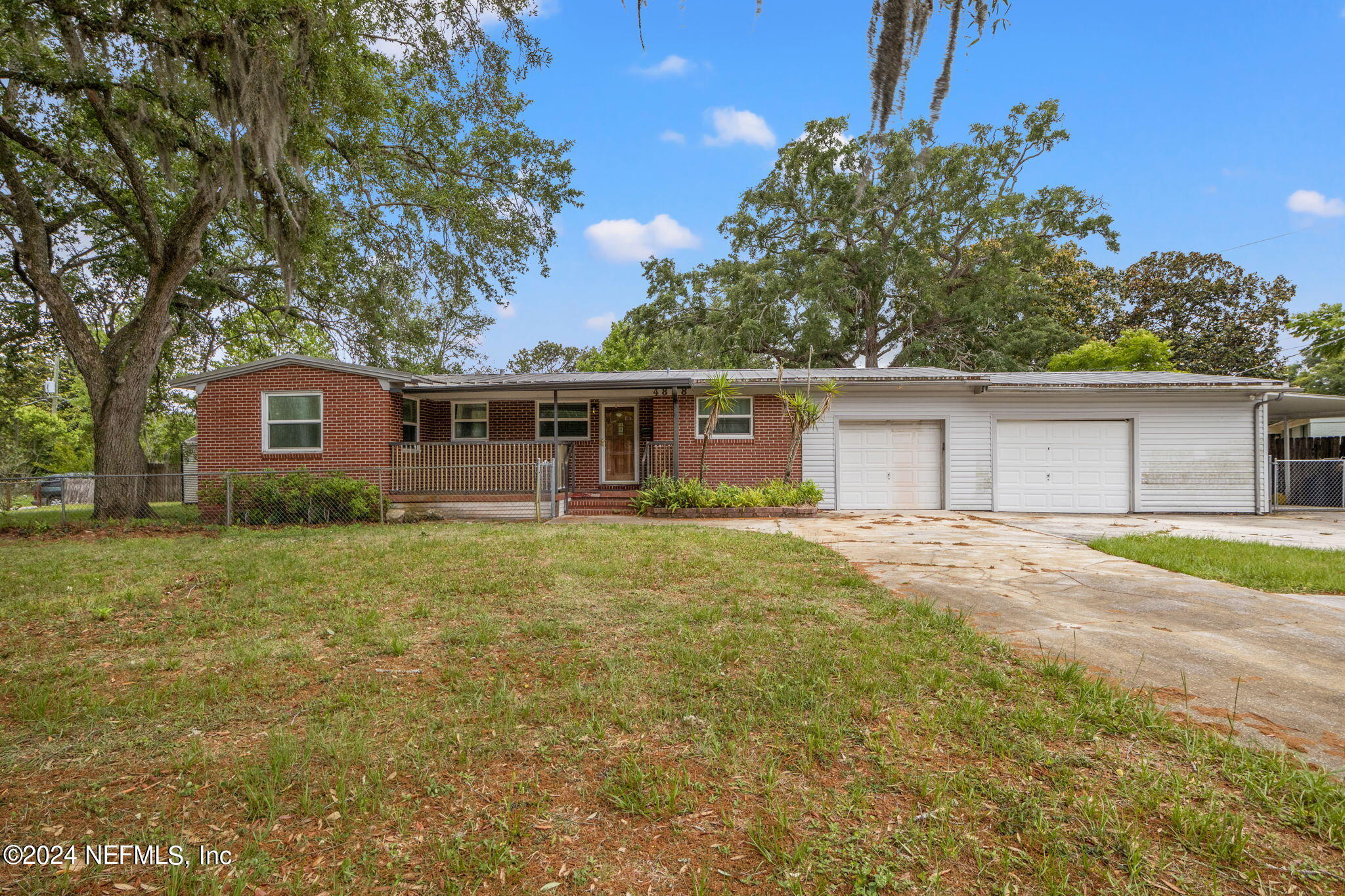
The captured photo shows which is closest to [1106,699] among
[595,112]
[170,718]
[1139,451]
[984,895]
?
[984,895]

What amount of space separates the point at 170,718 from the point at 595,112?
7.54 meters

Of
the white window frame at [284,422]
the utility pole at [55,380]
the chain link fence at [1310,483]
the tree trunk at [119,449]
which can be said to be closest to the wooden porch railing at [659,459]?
the white window frame at [284,422]

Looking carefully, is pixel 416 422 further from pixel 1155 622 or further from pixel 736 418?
pixel 1155 622

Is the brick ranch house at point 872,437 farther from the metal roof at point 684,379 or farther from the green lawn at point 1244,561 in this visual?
the green lawn at point 1244,561

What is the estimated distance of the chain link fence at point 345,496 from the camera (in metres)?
10.8

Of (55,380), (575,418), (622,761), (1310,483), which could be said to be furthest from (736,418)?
(55,380)

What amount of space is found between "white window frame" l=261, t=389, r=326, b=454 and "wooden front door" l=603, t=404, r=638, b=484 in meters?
6.06

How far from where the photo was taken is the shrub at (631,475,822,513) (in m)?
11.4

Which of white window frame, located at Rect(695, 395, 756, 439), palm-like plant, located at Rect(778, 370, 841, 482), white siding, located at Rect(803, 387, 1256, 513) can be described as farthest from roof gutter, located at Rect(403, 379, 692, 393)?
white siding, located at Rect(803, 387, 1256, 513)

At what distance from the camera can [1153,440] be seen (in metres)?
12.8

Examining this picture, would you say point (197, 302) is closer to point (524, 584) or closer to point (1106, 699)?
point (524, 584)

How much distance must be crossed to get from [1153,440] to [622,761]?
1477 cm

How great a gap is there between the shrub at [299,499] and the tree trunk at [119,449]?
200 centimetres

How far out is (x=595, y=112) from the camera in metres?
7.69
